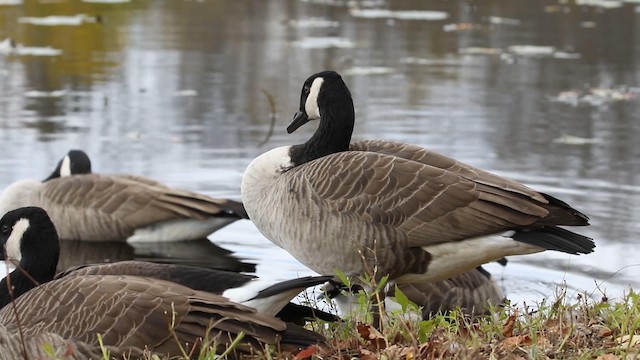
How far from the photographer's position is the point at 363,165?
21.8 ft

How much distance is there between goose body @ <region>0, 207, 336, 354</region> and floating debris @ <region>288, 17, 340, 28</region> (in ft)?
52.4

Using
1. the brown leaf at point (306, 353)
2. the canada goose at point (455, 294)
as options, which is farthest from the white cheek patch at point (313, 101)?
the brown leaf at point (306, 353)

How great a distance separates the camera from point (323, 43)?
18.9 meters

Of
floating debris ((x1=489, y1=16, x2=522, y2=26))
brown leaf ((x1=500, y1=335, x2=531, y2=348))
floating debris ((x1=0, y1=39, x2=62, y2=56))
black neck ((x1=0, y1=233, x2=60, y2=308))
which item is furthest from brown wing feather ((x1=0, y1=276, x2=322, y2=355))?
floating debris ((x1=489, y1=16, x2=522, y2=26))

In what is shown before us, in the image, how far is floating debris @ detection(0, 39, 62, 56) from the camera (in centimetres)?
1783

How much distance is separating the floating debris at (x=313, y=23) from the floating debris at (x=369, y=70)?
4790 millimetres

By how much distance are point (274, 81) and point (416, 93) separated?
193 cm

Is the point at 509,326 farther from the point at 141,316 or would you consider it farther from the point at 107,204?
the point at 107,204

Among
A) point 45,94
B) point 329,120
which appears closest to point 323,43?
point 45,94

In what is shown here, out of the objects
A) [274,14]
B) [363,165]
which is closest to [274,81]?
[274,14]

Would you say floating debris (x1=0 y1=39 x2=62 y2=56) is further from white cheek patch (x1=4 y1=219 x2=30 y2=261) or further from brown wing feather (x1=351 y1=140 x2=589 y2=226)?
white cheek patch (x1=4 y1=219 x2=30 y2=261)

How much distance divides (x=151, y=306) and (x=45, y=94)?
10.3 metres

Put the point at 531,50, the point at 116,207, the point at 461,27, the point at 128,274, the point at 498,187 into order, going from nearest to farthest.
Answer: the point at 128,274, the point at 498,187, the point at 116,207, the point at 531,50, the point at 461,27

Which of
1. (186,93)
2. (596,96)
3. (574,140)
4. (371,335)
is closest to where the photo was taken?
(371,335)
